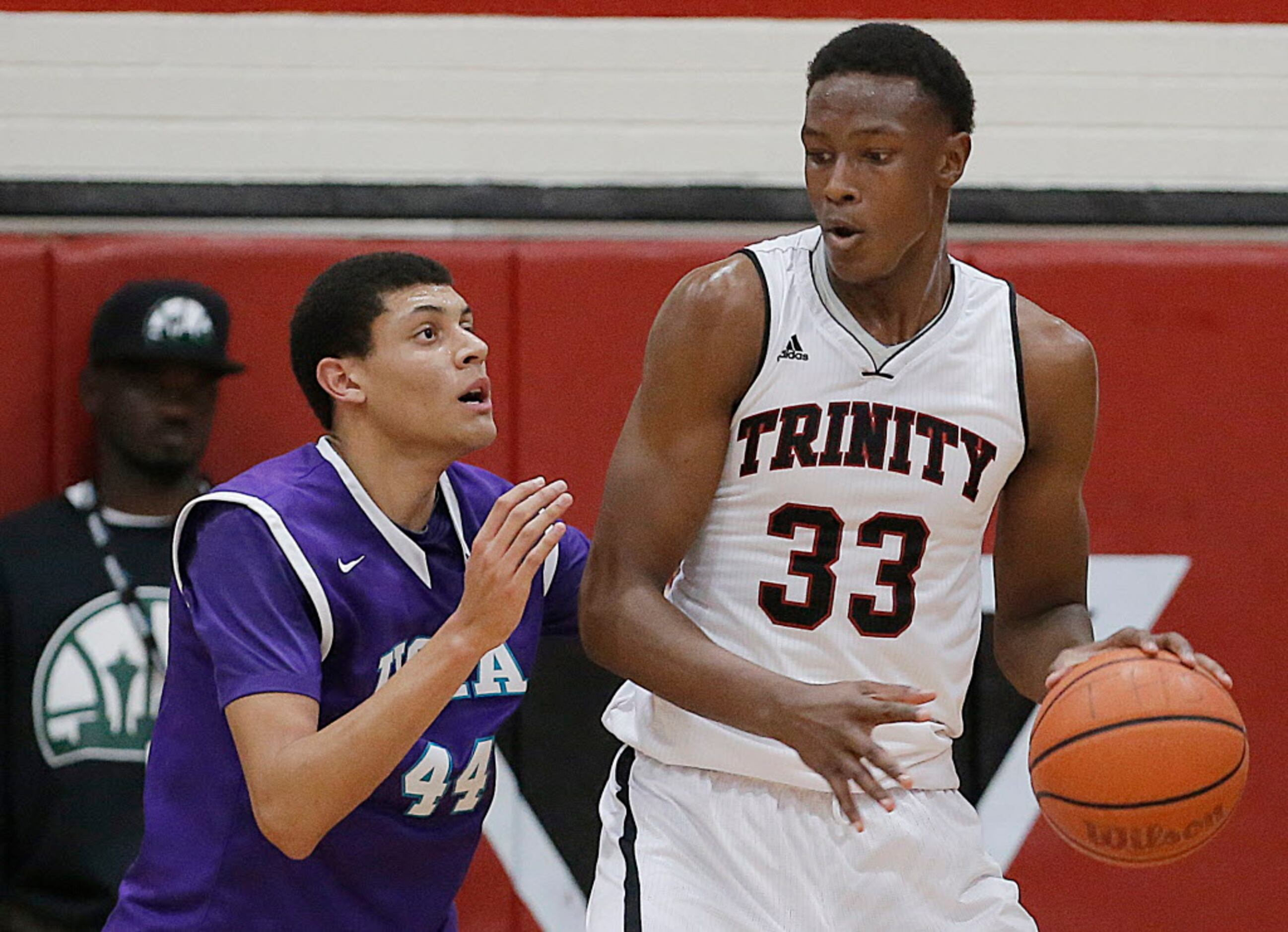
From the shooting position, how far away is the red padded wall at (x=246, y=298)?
4535mm

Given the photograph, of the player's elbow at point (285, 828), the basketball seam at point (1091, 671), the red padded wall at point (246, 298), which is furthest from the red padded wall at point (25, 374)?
the basketball seam at point (1091, 671)

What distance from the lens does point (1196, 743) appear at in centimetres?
263

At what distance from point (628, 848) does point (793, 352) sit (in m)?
0.85

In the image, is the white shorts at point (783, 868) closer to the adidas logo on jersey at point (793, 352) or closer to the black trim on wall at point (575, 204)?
the adidas logo on jersey at point (793, 352)

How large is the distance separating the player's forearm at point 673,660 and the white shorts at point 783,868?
0.23 meters

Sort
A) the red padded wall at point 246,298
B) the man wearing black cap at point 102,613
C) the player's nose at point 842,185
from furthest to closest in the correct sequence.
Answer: the red padded wall at point 246,298 < the man wearing black cap at point 102,613 < the player's nose at point 842,185

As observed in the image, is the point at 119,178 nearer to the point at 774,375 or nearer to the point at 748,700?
the point at 774,375

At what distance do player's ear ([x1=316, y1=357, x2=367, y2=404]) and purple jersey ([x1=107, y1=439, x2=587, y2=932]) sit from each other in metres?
0.10

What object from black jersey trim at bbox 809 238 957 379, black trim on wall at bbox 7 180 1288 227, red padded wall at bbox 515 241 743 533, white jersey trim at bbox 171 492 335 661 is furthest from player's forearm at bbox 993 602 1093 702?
black trim on wall at bbox 7 180 1288 227

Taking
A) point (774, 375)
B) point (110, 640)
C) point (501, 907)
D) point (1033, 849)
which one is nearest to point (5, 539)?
point (110, 640)

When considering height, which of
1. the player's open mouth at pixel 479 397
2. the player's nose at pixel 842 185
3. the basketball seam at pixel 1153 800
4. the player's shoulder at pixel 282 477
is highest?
the player's nose at pixel 842 185

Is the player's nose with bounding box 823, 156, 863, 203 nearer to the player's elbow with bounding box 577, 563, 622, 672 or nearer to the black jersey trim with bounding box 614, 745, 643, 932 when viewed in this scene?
the player's elbow with bounding box 577, 563, 622, 672

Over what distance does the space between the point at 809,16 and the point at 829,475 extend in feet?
7.07

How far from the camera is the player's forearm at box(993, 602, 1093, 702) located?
9.80 feet
